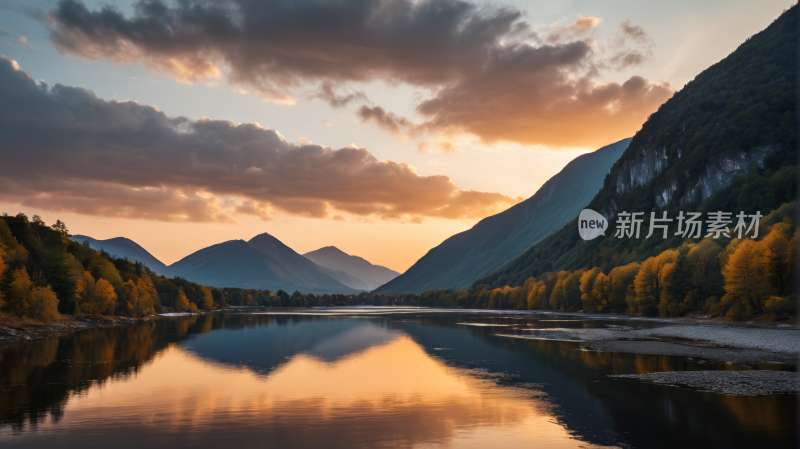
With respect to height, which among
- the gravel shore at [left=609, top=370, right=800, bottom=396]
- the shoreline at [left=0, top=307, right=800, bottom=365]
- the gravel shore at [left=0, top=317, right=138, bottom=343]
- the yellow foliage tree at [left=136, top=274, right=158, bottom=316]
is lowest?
the shoreline at [left=0, top=307, right=800, bottom=365]

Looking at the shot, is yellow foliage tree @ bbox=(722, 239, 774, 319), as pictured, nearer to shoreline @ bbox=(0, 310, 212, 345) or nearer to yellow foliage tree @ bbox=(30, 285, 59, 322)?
shoreline @ bbox=(0, 310, 212, 345)

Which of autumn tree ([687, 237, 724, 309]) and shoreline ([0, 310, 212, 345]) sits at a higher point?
autumn tree ([687, 237, 724, 309])

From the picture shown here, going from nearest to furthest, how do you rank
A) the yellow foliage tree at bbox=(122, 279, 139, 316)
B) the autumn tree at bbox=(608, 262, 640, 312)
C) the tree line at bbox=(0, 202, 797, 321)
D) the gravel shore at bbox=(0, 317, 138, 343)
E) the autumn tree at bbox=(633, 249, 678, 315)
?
the gravel shore at bbox=(0, 317, 138, 343) < the tree line at bbox=(0, 202, 797, 321) < the autumn tree at bbox=(633, 249, 678, 315) < the yellow foliage tree at bbox=(122, 279, 139, 316) < the autumn tree at bbox=(608, 262, 640, 312)

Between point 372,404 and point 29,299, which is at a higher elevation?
point 29,299

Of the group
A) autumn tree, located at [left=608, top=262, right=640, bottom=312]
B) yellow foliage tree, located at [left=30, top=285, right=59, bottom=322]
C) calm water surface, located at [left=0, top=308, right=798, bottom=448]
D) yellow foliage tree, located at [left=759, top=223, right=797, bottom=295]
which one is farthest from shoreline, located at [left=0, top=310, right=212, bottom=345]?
autumn tree, located at [left=608, top=262, right=640, bottom=312]

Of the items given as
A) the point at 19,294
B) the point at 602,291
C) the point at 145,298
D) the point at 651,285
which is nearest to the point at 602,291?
the point at 602,291

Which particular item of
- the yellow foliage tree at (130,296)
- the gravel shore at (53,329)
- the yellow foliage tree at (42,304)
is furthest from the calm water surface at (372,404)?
the yellow foliage tree at (130,296)

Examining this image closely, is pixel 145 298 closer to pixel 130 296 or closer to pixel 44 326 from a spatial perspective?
pixel 130 296

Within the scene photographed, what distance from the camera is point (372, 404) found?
33156 millimetres

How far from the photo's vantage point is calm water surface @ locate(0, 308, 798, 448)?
80.5 feet

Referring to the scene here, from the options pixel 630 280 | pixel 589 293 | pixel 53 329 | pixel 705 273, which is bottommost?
pixel 53 329

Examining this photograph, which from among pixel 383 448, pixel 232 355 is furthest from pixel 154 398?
pixel 232 355

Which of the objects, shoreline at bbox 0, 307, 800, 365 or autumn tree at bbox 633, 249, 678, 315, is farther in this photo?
autumn tree at bbox 633, 249, 678, 315

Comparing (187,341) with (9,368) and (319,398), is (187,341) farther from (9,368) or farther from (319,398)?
(319,398)
